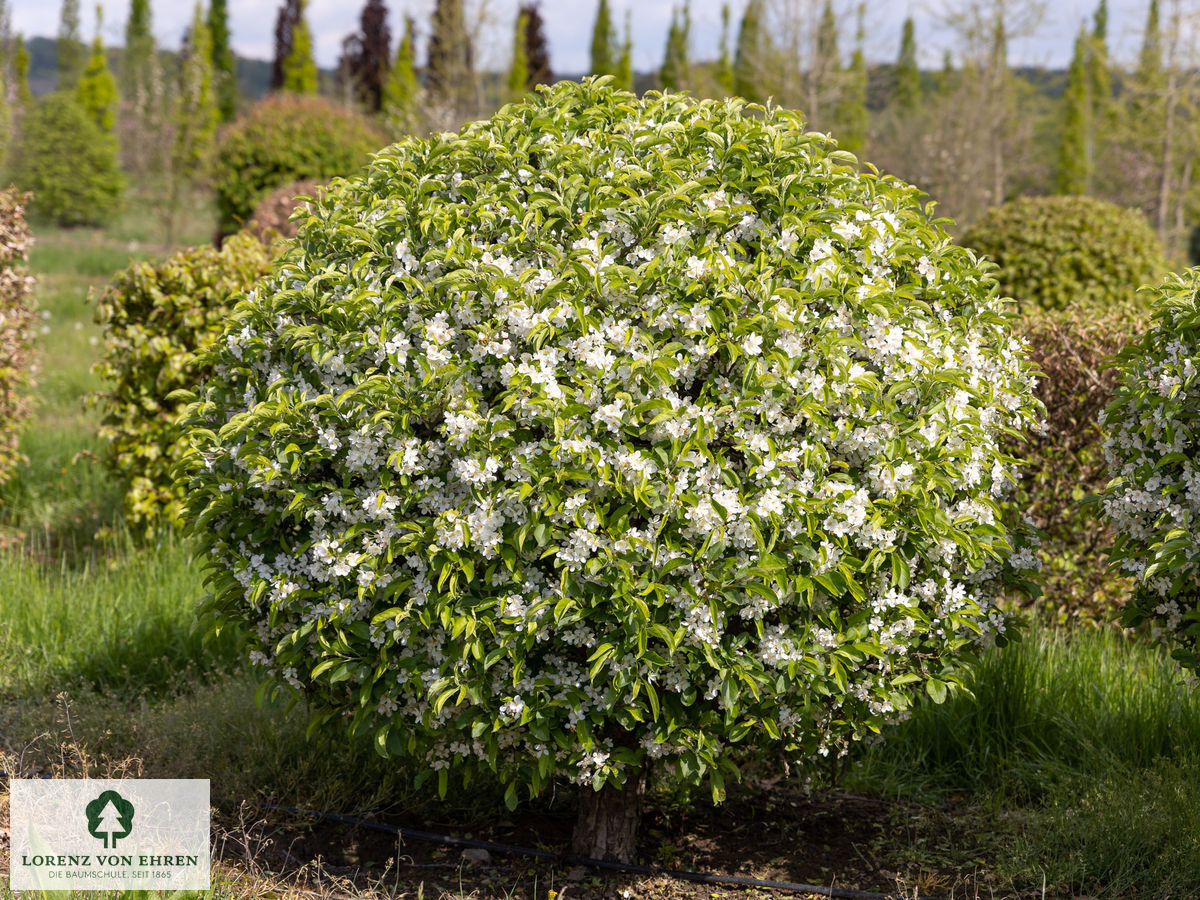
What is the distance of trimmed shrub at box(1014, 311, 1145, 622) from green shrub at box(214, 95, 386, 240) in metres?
9.12

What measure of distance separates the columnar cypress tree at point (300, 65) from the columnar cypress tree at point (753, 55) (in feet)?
43.1

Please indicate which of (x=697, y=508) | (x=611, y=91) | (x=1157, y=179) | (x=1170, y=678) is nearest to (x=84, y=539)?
(x=611, y=91)

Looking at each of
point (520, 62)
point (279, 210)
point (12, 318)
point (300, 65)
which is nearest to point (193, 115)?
point (520, 62)

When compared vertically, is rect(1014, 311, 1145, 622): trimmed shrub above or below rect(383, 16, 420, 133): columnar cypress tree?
below

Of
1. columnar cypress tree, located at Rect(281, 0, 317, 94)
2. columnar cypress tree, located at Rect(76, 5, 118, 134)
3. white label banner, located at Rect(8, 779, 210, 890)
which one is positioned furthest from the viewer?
columnar cypress tree, located at Rect(76, 5, 118, 134)

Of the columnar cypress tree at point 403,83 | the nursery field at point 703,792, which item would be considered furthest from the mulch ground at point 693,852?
the columnar cypress tree at point 403,83

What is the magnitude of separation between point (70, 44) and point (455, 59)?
26827 mm

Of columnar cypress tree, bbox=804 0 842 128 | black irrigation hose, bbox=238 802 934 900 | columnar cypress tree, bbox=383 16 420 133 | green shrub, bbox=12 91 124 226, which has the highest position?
columnar cypress tree, bbox=383 16 420 133

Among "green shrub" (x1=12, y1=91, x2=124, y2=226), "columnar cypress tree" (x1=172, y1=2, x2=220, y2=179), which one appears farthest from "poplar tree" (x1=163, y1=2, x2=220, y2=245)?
"green shrub" (x1=12, y1=91, x2=124, y2=226)

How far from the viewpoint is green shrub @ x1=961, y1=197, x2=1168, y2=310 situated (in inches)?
290

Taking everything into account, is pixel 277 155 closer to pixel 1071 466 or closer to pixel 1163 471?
pixel 1071 466

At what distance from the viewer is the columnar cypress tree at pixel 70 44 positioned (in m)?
36.3

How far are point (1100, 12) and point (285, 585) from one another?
37971 mm

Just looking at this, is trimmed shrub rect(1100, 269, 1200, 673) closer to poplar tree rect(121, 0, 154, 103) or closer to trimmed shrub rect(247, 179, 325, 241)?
trimmed shrub rect(247, 179, 325, 241)
